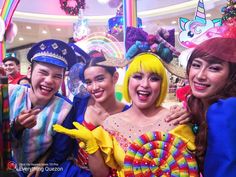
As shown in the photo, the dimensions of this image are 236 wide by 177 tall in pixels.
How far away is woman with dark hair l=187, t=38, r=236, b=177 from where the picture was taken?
3.71 ft

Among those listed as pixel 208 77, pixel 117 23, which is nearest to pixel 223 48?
pixel 208 77

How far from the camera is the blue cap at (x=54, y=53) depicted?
166cm

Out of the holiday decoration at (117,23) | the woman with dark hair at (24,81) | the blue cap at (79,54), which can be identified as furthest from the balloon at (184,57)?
the woman with dark hair at (24,81)

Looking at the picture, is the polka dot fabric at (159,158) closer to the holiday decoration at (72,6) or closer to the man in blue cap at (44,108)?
the man in blue cap at (44,108)

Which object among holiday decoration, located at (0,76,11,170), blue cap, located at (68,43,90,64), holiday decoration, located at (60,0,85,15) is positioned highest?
holiday decoration, located at (60,0,85,15)

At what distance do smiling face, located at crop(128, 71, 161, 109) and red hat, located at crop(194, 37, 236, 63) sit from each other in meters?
0.27

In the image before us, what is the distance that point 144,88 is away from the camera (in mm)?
1464

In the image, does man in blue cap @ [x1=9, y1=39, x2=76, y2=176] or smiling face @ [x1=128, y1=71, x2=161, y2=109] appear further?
man in blue cap @ [x1=9, y1=39, x2=76, y2=176]

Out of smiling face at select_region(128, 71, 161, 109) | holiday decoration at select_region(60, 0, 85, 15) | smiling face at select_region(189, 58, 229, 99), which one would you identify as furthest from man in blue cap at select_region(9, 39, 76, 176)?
smiling face at select_region(189, 58, 229, 99)

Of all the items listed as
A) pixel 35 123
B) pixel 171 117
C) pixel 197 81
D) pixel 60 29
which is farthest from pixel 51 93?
pixel 197 81

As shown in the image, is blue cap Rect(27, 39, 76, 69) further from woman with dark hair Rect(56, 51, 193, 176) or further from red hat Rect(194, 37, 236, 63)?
red hat Rect(194, 37, 236, 63)

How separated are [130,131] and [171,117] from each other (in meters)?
0.21

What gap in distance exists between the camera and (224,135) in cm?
107

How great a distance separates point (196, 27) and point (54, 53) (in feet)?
2.55
